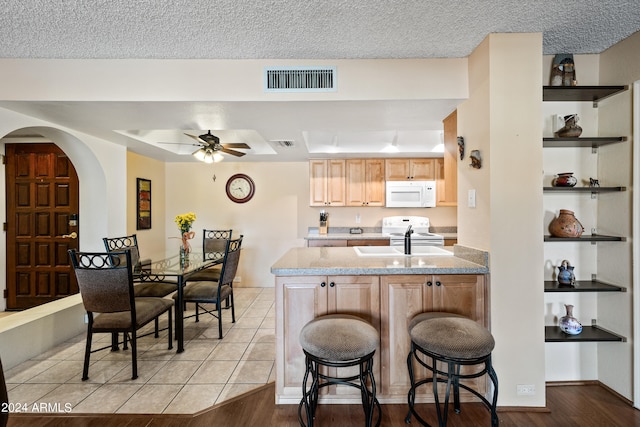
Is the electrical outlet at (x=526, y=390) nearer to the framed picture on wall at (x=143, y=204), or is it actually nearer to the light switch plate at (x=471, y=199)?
the light switch plate at (x=471, y=199)

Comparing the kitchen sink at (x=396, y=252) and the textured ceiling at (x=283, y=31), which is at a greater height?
the textured ceiling at (x=283, y=31)

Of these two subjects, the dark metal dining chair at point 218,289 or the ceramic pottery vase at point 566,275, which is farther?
the dark metal dining chair at point 218,289

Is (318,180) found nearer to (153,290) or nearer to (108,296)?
(153,290)

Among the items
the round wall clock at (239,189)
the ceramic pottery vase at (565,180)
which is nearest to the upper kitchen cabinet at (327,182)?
the round wall clock at (239,189)

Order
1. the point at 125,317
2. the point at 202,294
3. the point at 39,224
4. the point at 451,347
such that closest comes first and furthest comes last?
the point at 451,347 → the point at 125,317 → the point at 202,294 → the point at 39,224

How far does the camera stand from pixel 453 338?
1.52 m

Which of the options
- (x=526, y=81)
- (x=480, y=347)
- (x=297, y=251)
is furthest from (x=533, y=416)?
(x=526, y=81)

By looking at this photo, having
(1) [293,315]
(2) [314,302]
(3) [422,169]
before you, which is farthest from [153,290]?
(3) [422,169]

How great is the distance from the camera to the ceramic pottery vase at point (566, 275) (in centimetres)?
200

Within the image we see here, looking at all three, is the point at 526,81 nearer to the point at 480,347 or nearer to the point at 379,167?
the point at 480,347

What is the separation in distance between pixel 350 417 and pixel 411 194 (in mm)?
3415

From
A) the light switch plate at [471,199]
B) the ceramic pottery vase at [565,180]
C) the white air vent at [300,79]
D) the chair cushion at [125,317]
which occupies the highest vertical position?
the white air vent at [300,79]

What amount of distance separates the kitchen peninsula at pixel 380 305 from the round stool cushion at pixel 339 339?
0.73ft

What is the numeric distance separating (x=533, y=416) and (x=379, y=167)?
3.52 meters
